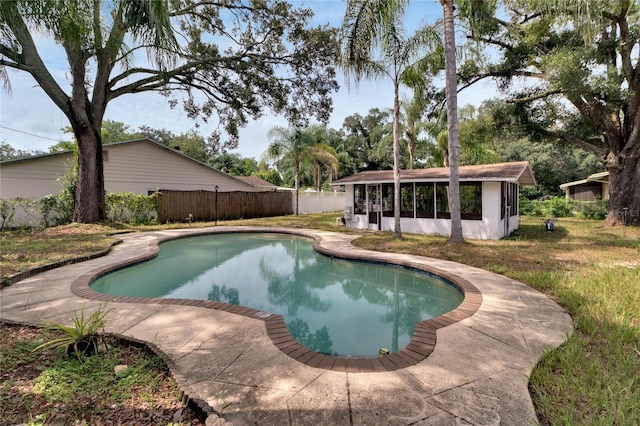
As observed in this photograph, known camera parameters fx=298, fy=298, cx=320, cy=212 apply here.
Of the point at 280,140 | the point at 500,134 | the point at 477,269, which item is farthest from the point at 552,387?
the point at 280,140

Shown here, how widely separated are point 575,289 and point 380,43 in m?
8.36

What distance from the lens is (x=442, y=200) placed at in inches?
444

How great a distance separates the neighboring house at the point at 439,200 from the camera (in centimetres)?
1020

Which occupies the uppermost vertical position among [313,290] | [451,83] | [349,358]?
[451,83]

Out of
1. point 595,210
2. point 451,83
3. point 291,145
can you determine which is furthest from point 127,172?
point 595,210

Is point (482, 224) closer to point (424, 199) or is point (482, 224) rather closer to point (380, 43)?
point (424, 199)

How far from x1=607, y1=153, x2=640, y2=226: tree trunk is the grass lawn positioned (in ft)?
9.18

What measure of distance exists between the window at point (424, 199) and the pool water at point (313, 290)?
520 centimetres

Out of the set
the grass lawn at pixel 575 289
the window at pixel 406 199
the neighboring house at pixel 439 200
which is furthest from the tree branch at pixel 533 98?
the window at pixel 406 199

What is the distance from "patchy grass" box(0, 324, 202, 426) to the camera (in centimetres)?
204

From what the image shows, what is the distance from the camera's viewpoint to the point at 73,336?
2.83m

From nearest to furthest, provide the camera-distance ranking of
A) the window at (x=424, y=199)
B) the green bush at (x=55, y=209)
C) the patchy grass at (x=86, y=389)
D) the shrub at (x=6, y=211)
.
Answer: the patchy grass at (x=86, y=389), the window at (x=424, y=199), the shrub at (x=6, y=211), the green bush at (x=55, y=209)

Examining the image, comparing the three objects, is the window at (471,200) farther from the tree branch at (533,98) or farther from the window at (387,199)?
the tree branch at (533,98)

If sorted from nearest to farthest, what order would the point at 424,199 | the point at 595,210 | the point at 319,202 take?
1. the point at 424,199
2. the point at 595,210
3. the point at 319,202
